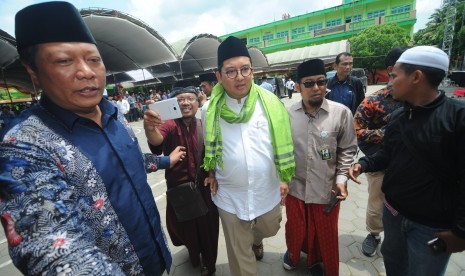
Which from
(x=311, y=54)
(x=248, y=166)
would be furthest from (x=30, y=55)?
(x=311, y=54)

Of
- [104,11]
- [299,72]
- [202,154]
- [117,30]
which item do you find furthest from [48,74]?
[117,30]

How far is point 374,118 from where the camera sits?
246cm

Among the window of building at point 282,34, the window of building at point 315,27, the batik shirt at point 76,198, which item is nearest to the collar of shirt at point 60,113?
the batik shirt at point 76,198

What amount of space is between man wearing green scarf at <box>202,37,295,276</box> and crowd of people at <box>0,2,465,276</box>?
0.01 metres

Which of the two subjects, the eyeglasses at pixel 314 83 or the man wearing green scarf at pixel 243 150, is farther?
the eyeglasses at pixel 314 83

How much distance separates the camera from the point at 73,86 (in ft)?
3.52

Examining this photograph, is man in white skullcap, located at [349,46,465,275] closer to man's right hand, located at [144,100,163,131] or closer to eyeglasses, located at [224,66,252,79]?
eyeglasses, located at [224,66,252,79]

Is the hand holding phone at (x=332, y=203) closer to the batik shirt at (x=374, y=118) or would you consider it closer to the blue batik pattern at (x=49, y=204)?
the batik shirt at (x=374, y=118)

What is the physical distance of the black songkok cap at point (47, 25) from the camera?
997 mm

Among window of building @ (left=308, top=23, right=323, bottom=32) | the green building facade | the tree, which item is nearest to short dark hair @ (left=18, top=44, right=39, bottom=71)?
the tree

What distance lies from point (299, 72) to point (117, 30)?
44.3ft

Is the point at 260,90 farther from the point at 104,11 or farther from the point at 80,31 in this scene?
the point at 104,11

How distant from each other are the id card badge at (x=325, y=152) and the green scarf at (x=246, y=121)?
0.30 meters

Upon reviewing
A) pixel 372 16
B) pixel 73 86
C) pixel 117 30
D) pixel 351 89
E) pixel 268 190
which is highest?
pixel 372 16
